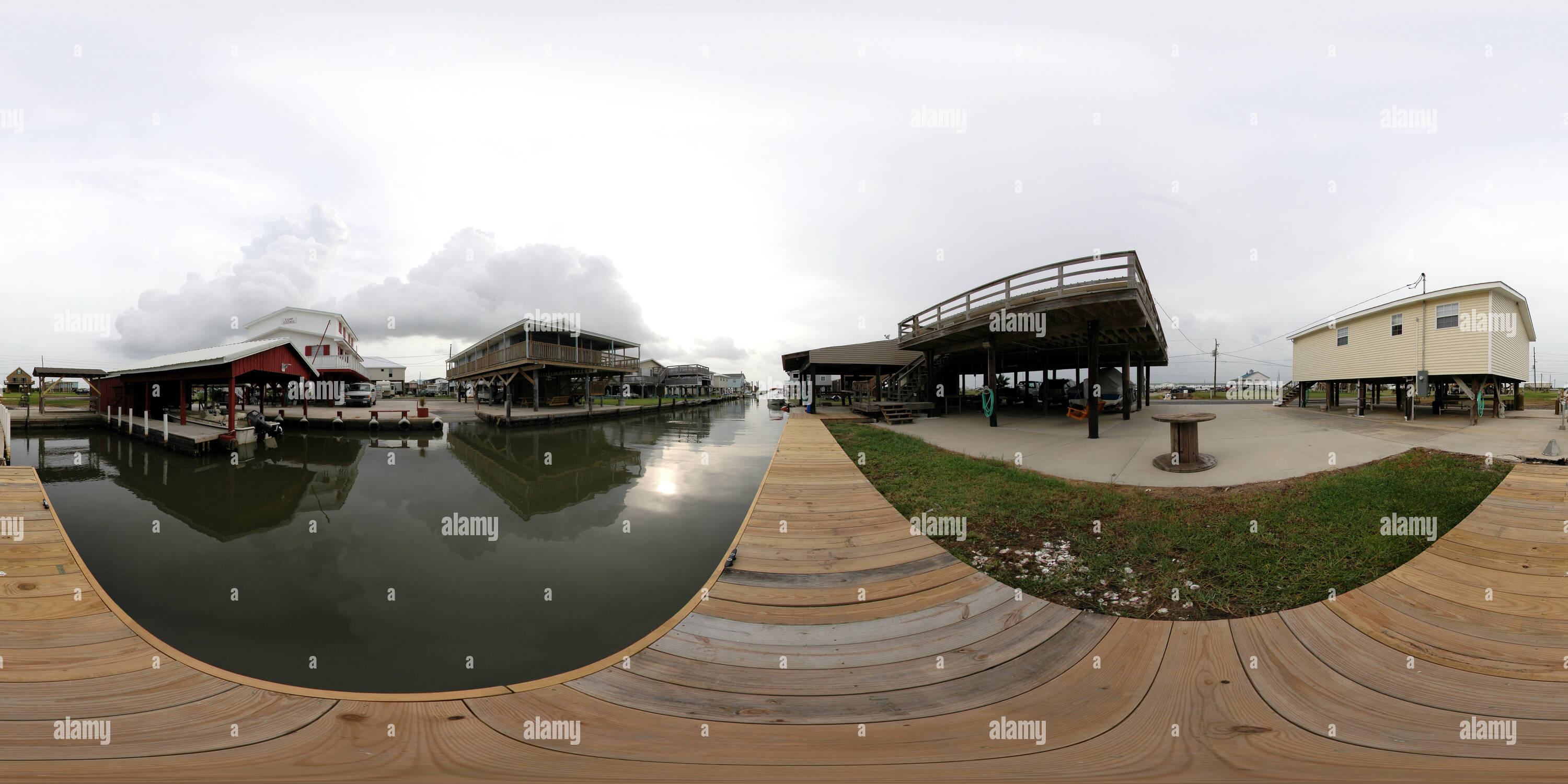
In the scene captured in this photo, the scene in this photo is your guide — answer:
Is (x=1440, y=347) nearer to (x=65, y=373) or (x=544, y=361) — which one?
(x=544, y=361)

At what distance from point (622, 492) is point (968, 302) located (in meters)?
10.6

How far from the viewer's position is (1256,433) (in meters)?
9.56

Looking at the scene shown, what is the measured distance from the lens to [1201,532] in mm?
4652

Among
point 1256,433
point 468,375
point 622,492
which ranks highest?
point 468,375

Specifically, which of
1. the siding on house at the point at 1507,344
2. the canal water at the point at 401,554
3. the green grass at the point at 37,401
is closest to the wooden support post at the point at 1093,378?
the canal water at the point at 401,554

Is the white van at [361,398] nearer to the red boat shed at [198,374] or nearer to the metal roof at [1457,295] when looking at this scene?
the red boat shed at [198,374]

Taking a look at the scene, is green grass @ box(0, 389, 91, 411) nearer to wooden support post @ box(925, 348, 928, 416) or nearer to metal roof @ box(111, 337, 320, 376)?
metal roof @ box(111, 337, 320, 376)

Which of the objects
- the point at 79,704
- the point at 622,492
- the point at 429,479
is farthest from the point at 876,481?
the point at 429,479

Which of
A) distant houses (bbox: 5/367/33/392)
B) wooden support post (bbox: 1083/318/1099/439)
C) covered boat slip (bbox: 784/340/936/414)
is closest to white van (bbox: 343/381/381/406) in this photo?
distant houses (bbox: 5/367/33/392)

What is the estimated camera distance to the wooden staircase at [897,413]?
54.9 feet

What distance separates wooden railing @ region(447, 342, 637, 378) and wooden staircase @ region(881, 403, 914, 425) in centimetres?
1692

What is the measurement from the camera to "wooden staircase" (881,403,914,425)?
1672 cm

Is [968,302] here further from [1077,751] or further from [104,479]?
[104,479]

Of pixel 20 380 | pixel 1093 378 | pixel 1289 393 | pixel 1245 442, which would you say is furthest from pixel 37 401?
pixel 1289 393
